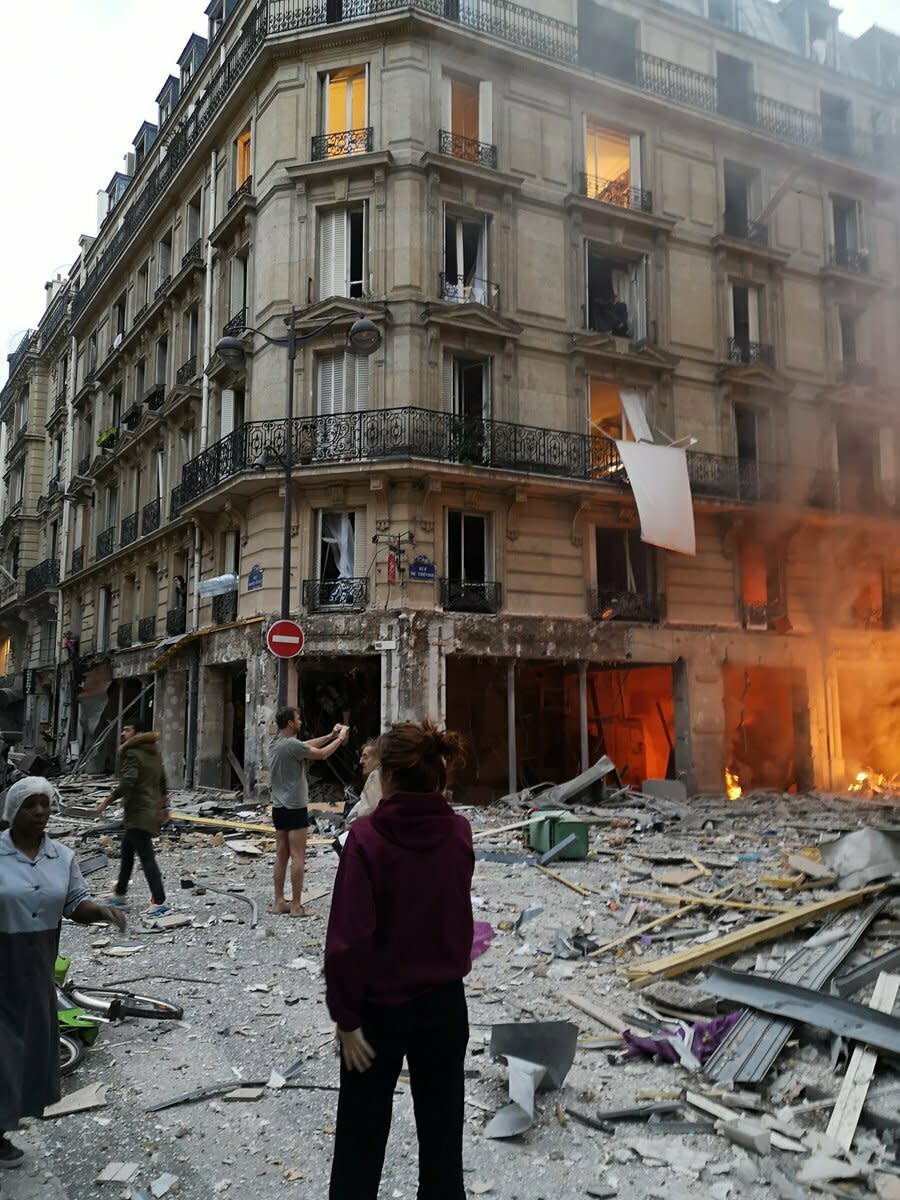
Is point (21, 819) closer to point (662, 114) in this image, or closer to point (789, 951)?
point (789, 951)

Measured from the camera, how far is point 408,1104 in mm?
4148

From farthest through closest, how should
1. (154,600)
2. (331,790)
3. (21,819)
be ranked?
1. (154,600)
2. (331,790)
3. (21,819)

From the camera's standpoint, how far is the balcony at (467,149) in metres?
17.3

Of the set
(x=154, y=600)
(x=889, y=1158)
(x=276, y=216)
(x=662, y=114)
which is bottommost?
(x=889, y=1158)

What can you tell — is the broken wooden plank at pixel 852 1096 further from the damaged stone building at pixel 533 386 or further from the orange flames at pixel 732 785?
the orange flames at pixel 732 785

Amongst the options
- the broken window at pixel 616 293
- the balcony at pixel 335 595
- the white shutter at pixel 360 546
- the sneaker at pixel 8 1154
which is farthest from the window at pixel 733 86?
the sneaker at pixel 8 1154

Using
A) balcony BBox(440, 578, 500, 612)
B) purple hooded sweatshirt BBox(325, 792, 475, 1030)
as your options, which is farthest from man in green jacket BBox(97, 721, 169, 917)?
balcony BBox(440, 578, 500, 612)

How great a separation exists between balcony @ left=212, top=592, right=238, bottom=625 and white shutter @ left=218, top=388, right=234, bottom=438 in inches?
136

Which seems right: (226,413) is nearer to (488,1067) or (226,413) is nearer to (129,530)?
(129,530)

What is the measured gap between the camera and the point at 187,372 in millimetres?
20906

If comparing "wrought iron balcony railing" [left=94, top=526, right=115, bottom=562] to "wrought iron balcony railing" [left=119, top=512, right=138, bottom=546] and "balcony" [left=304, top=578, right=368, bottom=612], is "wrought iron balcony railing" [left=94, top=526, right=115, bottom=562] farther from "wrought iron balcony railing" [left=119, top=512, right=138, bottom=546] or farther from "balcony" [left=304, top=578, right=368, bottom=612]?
"balcony" [left=304, top=578, right=368, bottom=612]

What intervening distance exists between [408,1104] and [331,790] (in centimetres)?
1332

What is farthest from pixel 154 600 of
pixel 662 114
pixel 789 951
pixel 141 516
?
pixel 789 951

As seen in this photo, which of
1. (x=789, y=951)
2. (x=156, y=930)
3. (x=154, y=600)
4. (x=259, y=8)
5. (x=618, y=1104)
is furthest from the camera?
(x=154, y=600)
